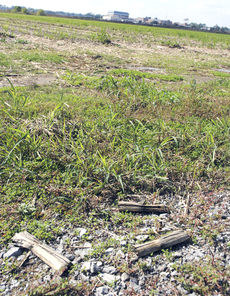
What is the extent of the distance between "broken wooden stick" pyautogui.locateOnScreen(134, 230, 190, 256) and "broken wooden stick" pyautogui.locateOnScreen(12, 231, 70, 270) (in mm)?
691

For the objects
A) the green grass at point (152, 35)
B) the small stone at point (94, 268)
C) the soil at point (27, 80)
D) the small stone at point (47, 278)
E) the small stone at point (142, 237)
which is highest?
the green grass at point (152, 35)

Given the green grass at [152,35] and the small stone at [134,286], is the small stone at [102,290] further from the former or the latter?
the green grass at [152,35]

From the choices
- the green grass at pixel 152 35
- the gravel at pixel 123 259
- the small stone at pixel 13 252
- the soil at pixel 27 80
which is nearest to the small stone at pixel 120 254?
the gravel at pixel 123 259

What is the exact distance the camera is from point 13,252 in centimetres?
218

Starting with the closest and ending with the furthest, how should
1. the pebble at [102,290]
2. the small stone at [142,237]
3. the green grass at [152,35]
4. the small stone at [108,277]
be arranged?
1. the pebble at [102,290]
2. the small stone at [108,277]
3. the small stone at [142,237]
4. the green grass at [152,35]

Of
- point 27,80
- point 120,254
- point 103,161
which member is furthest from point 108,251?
point 27,80

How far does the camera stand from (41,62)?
27.2ft

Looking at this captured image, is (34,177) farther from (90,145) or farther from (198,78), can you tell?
(198,78)

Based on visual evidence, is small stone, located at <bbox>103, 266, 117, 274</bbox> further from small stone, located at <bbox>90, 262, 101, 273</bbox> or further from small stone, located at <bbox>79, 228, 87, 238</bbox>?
small stone, located at <bbox>79, 228, 87, 238</bbox>

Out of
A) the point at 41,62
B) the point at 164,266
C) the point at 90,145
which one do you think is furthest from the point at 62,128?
the point at 41,62

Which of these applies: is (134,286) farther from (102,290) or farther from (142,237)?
(142,237)

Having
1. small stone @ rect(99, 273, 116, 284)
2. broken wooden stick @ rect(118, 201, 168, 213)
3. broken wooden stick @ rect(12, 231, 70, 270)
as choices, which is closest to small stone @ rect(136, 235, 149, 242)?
broken wooden stick @ rect(118, 201, 168, 213)

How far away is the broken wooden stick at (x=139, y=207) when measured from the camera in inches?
→ 109

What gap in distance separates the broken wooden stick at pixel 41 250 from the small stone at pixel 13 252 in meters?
0.05
